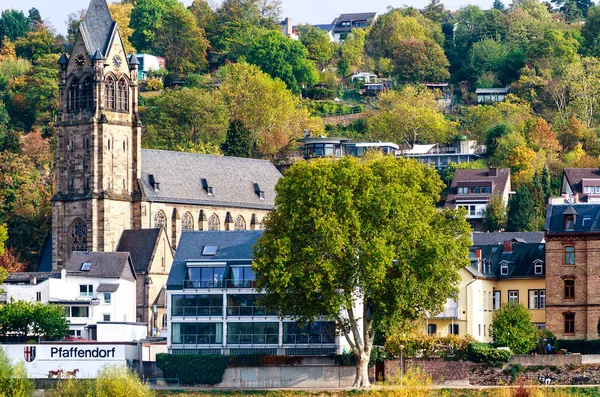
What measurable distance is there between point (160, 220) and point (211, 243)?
37297 millimetres

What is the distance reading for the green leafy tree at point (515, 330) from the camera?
9744 centimetres

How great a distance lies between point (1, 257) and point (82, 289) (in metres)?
23.0

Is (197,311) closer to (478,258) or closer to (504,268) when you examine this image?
(478,258)

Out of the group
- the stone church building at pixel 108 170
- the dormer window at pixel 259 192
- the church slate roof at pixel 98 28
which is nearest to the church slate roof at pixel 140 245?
the stone church building at pixel 108 170

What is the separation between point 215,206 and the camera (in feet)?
475

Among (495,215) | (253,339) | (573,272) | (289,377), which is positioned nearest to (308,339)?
(253,339)

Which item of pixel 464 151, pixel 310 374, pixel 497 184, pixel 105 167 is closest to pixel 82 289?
pixel 105 167

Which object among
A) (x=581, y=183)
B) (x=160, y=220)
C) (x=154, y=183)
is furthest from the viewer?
(x=581, y=183)

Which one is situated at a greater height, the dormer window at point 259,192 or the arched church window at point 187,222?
the dormer window at point 259,192

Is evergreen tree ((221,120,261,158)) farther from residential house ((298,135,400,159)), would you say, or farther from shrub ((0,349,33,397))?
shrub ((0,349,33,397))

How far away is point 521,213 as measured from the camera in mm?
147375

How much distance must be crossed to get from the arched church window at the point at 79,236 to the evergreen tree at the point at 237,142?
3780 cm

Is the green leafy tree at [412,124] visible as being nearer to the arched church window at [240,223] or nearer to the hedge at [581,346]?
the arched church window at [240,223]

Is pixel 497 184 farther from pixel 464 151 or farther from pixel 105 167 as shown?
pixel 105 167
